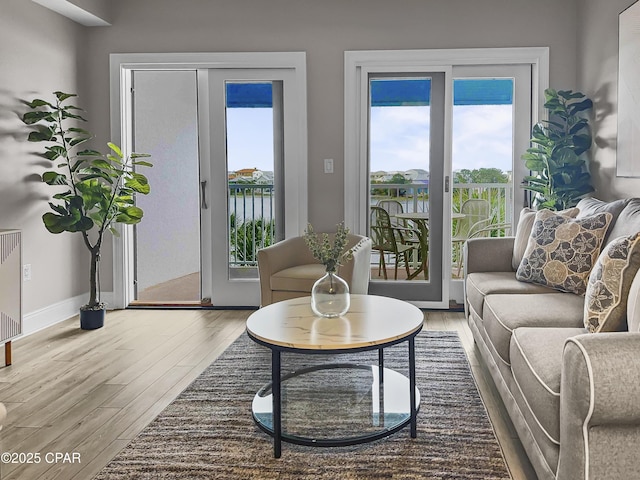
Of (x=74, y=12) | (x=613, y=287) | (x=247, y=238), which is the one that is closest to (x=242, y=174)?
(x=247, y=238)

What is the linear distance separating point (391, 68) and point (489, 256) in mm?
1794

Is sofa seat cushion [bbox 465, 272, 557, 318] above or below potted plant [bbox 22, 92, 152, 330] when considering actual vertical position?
below

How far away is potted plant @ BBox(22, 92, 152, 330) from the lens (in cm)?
404

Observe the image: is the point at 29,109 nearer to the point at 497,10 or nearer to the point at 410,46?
the point at 410,46

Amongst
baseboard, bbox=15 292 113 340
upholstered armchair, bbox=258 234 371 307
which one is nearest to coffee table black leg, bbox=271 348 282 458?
upholstered armchair, bbox=258 234 371 307

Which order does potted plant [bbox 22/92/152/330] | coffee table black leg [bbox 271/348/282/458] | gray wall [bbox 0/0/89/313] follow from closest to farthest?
coffee table black leg [bbox 271/348/282/458] → gray wall [bbox 0/0/89/313] → potted plant [bbox 22/92/152/330]

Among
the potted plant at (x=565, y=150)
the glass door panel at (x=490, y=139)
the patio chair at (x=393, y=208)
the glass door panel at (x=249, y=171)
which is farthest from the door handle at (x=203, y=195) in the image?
the potted plant at (x=565, y=150)

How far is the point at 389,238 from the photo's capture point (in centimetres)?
488

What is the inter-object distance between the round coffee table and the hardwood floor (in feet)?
1.47

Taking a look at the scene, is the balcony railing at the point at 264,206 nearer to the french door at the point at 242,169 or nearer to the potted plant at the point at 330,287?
the french door at the point at 242,169

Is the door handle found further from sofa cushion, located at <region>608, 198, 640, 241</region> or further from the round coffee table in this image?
sofa cushion, located at <region>608, 198, 640, 241</region>

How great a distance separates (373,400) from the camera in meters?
2.69

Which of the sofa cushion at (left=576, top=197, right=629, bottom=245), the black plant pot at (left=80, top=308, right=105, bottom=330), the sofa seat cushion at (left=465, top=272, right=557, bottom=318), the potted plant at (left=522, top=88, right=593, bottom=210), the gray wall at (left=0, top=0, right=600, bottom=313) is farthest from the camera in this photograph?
the gray wall at (left=0, top=0, right=600, bottom=313)

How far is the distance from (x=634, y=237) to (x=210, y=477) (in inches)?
66.8
